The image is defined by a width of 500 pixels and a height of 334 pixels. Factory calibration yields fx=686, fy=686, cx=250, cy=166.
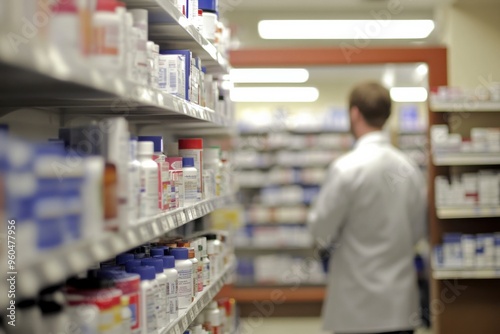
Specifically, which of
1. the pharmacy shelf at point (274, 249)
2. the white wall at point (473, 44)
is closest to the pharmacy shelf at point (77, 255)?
the white wall at point (473, 44)

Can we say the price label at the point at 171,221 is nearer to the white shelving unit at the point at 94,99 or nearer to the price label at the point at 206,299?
the white shelving unit at the point at 94,99

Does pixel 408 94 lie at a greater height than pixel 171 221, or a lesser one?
greater

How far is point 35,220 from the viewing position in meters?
1.22

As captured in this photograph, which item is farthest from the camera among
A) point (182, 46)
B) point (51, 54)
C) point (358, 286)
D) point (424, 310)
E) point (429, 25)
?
point (429, 25)

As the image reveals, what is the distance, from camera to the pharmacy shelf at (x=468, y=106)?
536 centimetres

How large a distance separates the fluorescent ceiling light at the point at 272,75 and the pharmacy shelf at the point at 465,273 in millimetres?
6246

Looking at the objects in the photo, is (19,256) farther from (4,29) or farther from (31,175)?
(4,29)

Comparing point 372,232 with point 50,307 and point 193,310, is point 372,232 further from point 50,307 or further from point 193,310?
point 50,307

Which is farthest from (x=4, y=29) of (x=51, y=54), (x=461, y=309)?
(x=461, y=309)

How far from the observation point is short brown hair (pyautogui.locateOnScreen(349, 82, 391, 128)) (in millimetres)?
4250

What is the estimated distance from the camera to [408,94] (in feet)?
48.4

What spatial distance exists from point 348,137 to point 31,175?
9.05 meters

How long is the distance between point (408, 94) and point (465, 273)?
9.88 metres

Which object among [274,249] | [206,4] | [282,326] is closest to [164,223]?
[206,4]
